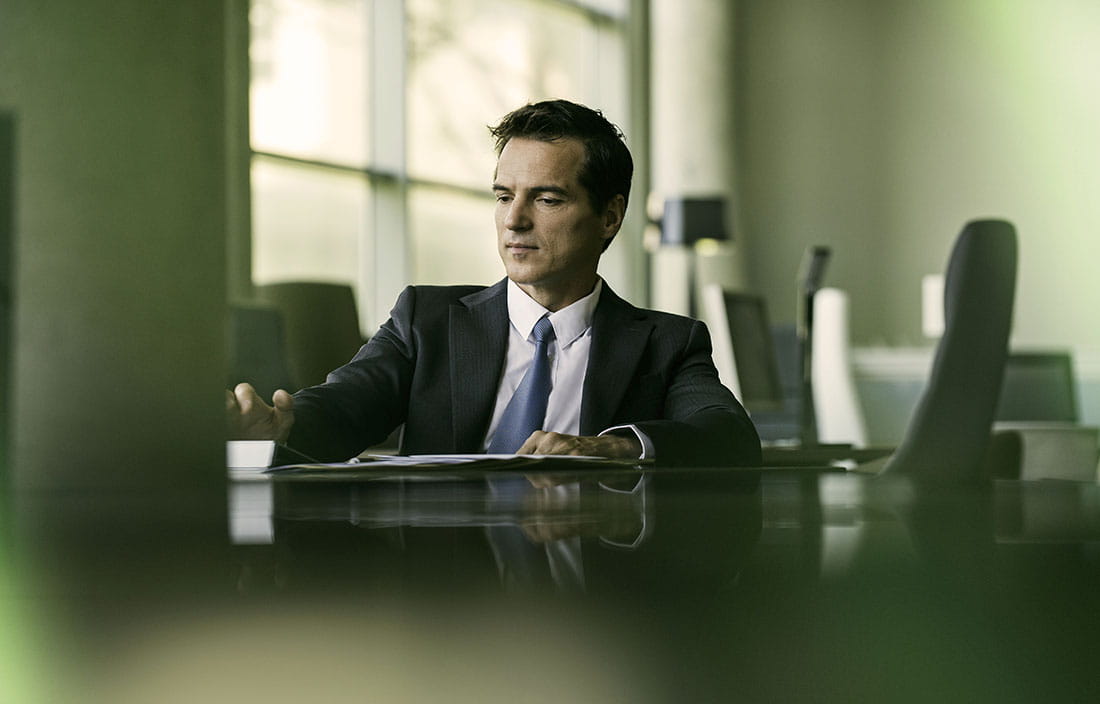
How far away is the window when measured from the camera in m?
3.64

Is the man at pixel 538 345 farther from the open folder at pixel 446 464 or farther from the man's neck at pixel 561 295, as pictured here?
the open folder at pixel 446 464

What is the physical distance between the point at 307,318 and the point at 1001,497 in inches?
40.2

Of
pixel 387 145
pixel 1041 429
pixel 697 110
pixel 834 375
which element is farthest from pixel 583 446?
pixel 697 110

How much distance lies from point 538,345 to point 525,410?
8 centimetres

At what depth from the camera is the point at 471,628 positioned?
15cm

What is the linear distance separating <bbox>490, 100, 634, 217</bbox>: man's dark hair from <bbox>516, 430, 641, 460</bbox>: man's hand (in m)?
0.28

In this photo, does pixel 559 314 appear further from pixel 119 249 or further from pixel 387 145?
pixel 387 145

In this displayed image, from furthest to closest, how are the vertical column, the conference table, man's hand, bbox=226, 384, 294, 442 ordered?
the vertical column, man's hand, bbox=226, 384, 294, 442, the conference table

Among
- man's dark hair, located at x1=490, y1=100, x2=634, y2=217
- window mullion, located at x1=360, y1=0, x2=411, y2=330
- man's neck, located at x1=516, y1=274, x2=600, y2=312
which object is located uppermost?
window mullion, located at x1=360, y1=0, x2=411, y2=330

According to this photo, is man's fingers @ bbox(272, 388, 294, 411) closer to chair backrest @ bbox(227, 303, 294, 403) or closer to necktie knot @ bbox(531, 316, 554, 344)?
chair backrest @ bbox(227, 303, 294, 403)

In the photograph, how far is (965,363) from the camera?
44.9 inches

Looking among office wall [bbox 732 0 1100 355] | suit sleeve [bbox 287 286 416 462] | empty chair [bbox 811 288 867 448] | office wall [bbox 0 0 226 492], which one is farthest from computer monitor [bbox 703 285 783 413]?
office wall [bbox 732 0 1100 355]

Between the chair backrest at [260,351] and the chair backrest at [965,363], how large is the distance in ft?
2.13

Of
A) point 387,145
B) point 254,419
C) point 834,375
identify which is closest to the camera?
point 254,419
